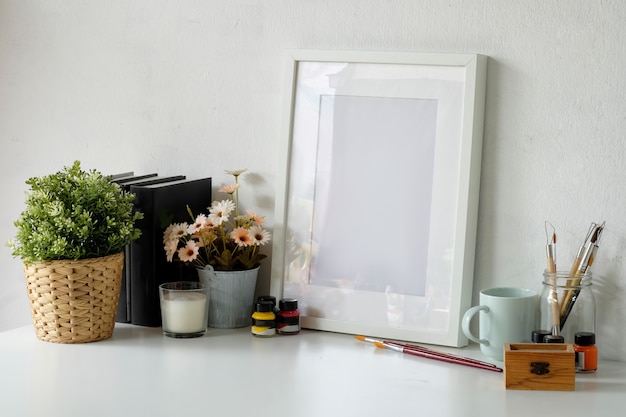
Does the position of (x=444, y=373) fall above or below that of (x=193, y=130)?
below

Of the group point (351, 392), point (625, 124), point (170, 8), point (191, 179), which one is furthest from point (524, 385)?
point (170, 8)

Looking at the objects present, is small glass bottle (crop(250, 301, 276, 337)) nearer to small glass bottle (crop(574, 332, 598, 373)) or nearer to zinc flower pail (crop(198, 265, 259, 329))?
zinc flower pail (crop(198, 265, 259, 329))

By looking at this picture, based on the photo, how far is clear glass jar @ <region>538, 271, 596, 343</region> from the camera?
4.13ft

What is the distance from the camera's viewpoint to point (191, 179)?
1.56 m

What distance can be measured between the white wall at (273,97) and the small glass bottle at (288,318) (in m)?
0.12

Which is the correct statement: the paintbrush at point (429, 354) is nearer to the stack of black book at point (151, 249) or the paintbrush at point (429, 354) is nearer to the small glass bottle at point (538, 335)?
the small glass bottle at point (538, 335)

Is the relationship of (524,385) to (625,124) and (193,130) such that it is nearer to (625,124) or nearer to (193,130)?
(625,124)

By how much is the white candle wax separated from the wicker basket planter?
0.09m

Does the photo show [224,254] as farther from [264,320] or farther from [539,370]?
[539,370]

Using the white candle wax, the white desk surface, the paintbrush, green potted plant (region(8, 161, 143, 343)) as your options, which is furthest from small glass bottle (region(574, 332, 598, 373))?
green potted plant (region(8, 161, 143, 343))

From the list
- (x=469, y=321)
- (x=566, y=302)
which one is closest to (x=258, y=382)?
(x=469, y=321)

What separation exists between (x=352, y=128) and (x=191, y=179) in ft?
1.09

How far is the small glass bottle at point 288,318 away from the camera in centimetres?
139

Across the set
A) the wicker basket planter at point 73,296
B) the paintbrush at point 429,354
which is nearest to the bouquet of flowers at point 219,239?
the wicker basket planter at point 73,296
